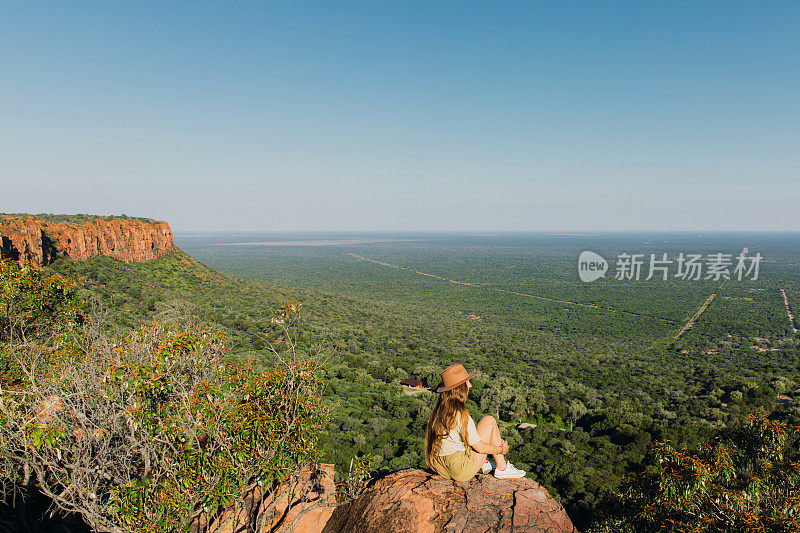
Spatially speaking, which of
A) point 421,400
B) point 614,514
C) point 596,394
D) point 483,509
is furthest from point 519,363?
point 483,509

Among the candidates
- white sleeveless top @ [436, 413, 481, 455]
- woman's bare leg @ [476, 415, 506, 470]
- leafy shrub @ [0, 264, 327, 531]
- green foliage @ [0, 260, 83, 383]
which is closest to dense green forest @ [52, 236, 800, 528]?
leafy shrub @ [0, 264, 327, 531]

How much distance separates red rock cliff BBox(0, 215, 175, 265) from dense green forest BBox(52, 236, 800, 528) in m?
1.61

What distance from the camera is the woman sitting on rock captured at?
478 cm

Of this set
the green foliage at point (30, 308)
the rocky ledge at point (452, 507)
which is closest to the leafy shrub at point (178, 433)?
the rocky ledge at point (452, 507)

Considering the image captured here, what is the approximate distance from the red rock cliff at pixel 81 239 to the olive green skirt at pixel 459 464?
2702cm

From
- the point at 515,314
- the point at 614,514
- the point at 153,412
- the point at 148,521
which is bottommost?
the point at 515,314

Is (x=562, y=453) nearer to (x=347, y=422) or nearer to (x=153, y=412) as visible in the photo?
(x=347, y=422)

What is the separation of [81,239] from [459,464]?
39.8 meters

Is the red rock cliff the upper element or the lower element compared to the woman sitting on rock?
upper

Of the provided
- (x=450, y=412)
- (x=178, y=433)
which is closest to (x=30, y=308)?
(x=178, y=433)

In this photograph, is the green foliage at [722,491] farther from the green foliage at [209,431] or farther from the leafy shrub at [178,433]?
the leafy shrub at [178,433]

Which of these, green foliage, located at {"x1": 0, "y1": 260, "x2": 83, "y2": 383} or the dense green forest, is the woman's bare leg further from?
green foliage, located at {"x1": 0, "y1": 260, "x2": 83, "y2": 383}

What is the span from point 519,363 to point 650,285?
250 ft

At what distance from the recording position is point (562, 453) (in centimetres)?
1781
